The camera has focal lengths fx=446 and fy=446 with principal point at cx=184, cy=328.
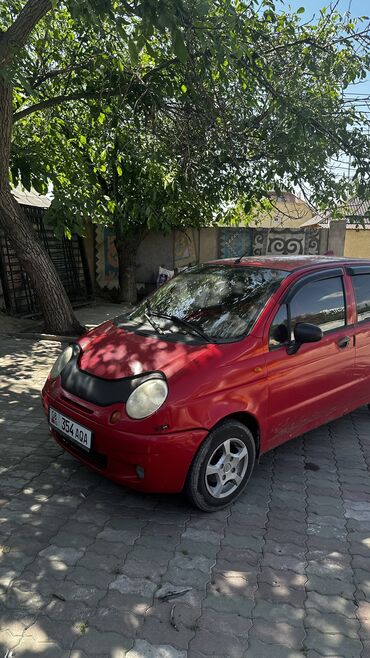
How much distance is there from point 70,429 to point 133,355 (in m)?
0.64

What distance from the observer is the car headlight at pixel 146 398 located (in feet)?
8.70

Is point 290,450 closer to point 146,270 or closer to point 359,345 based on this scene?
point 359,345

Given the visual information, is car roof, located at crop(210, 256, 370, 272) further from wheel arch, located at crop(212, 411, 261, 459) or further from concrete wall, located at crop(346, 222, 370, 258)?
concrete wall, located at crop(346, 222, 370, 258)

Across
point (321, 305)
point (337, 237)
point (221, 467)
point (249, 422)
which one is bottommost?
point (221, 467)

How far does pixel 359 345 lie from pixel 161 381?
6.65ft

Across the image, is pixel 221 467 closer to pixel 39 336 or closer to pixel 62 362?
pixel 62 362

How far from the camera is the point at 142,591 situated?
7.41 ft

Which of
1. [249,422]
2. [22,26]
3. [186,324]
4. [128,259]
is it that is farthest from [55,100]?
[249,422]

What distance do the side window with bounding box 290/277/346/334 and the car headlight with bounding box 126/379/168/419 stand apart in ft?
3.93

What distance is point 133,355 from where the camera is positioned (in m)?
3.04

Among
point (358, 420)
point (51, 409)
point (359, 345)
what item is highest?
point (359, 345)

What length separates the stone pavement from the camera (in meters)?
1.99

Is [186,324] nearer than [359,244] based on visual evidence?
Yes

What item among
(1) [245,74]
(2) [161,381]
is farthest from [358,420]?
(1) [245,74]
